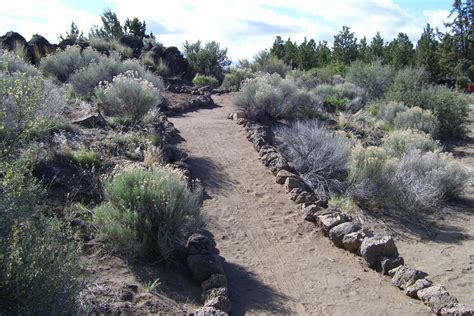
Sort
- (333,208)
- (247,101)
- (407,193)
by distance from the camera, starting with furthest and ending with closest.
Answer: (247,101), (407,193), (333,208)

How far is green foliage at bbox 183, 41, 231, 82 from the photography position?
26.8m

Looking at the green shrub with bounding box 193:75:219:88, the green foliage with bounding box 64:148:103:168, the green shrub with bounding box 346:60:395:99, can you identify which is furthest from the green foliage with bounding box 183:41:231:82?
the green foliage with bounding box 64:148:103:168

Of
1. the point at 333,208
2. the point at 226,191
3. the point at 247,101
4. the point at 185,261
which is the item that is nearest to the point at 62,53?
the point at 247,101

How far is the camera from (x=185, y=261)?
238 inches

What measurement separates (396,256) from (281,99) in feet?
28.0

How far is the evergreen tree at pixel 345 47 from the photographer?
36.1 metres

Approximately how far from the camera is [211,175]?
990 centimetres

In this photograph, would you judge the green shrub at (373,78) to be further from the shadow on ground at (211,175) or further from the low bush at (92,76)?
the shadow on ground at (211,175)

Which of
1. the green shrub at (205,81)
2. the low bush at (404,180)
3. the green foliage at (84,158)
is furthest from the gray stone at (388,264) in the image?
the green shrub at (205,81)

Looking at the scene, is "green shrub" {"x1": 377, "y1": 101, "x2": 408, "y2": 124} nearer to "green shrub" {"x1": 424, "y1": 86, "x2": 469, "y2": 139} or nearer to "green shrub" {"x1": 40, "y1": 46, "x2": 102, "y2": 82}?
"green shrub" {"x1": 424, "y1": 86, "x2": 469, "y2": 139}

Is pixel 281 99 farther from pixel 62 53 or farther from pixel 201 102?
pixel 62 53

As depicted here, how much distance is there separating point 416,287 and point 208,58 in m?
22.2

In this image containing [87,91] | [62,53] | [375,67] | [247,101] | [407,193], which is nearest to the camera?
[407,193]

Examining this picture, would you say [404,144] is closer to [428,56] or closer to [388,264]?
[388,264]
